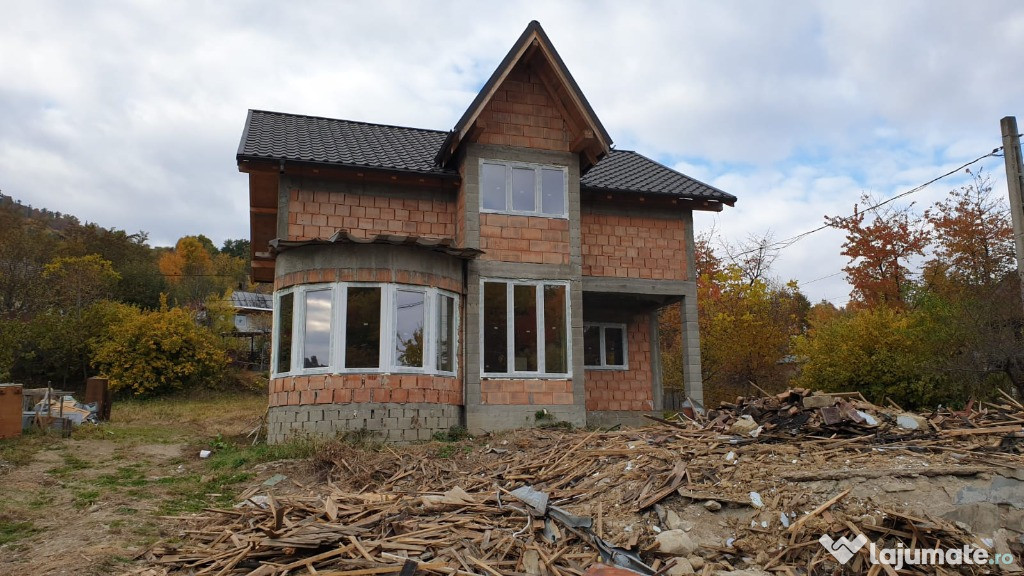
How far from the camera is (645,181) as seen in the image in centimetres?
1617

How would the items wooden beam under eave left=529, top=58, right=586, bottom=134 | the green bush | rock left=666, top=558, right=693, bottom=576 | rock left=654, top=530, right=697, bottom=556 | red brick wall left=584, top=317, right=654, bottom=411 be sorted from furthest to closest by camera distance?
the green bush, red brick wall left=584, top=317, right=654, bottom=411, wooden beam under eave left=529, top=58, right=586, bottom=134, rock left=654, top=530, right=697, bottom=556, rock left=666, top=558, right=693, bottom=576

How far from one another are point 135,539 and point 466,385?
664 centimetres

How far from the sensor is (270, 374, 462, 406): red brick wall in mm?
11969

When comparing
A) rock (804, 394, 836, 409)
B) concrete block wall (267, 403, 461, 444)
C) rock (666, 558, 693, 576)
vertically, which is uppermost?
rock (804, 394, 836, 409)

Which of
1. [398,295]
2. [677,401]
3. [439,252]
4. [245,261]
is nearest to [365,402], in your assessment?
[398,295]

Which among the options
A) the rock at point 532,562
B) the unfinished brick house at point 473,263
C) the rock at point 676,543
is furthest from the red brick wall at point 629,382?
the rock at point 532,562

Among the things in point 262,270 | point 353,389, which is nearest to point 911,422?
point 353,389

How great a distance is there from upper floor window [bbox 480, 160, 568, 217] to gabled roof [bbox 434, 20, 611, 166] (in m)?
0.76

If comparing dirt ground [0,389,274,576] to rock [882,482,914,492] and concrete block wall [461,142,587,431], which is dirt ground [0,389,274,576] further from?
rock [882,482,914,492]

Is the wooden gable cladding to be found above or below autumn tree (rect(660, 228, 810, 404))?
above

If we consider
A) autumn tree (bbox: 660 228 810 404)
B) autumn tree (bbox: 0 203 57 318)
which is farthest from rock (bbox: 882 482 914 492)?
autumn tree (bbox: 0 203 57 318)

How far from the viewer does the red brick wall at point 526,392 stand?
1330 centimetres

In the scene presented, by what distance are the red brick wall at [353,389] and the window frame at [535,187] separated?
147 inches

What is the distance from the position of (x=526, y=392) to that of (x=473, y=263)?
104 inches
